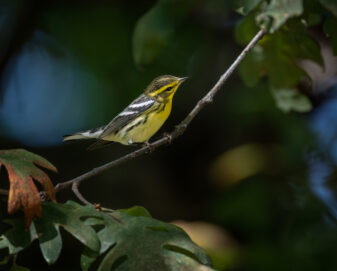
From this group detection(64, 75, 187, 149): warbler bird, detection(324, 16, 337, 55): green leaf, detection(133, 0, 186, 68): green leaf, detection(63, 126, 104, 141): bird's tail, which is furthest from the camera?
detection(64, 75, 187, 149): warbler bird

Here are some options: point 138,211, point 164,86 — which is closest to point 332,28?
point 138,211

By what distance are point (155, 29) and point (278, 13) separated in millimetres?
990

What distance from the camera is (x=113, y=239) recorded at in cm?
172

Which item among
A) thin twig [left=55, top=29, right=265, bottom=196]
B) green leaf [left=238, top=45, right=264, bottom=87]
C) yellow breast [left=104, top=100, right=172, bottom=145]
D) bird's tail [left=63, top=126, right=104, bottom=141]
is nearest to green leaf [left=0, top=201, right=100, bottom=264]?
thin twig [left=55, top=29, right=265, bottom=196]

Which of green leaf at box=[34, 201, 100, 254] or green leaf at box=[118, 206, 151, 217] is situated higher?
green leaf at box=[34, 201, 100, 254]

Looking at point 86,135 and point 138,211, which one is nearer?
point 138,211

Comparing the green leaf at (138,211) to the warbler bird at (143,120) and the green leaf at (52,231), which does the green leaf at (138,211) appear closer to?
the green leaf at (52,231)

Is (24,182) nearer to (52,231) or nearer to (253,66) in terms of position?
(52,231)

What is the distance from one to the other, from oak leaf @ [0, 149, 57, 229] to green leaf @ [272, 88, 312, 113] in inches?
54.3

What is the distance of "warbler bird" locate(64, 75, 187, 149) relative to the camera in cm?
337

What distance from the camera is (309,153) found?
383 cm

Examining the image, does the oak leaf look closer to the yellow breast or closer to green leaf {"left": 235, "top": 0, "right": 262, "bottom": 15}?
green leaf {"left": 235, "top": 0, "right": 262, "bottom": 15}

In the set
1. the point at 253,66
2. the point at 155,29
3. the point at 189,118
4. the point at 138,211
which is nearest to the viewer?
the point at 138,211

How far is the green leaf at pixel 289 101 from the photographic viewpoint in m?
2.75
